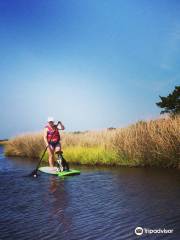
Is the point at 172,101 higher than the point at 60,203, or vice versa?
the point at 172,101

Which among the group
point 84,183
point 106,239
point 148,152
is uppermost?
point 148,152

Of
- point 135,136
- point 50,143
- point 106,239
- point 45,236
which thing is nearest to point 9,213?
point 45,236

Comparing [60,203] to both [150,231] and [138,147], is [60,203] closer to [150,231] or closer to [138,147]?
[150,231]

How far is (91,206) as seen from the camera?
10.3 metres

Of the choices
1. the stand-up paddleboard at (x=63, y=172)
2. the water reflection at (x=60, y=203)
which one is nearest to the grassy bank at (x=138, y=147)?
the stand-up paddleboard at (x=63, y=172)

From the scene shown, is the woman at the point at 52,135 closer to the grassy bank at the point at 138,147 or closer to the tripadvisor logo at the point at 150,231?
the grassy bank at the point at 138,147

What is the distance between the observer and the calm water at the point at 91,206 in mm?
7934

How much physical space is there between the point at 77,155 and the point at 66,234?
15.6 metres

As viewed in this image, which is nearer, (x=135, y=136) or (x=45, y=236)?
(x=45, y=236)

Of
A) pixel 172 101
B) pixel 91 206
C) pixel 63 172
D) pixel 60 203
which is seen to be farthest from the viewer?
pixel 172 101

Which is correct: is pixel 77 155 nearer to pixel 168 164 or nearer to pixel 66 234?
pixel 168 164

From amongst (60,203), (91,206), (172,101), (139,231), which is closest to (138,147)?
(60,203)

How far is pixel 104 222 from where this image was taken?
848cm

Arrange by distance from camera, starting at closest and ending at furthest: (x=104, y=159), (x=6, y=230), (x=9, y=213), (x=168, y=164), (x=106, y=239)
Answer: (x=106, y=239), (x=6, y=230), (x=9, y=213), (x=168, y=164), (x=104, y=159)
